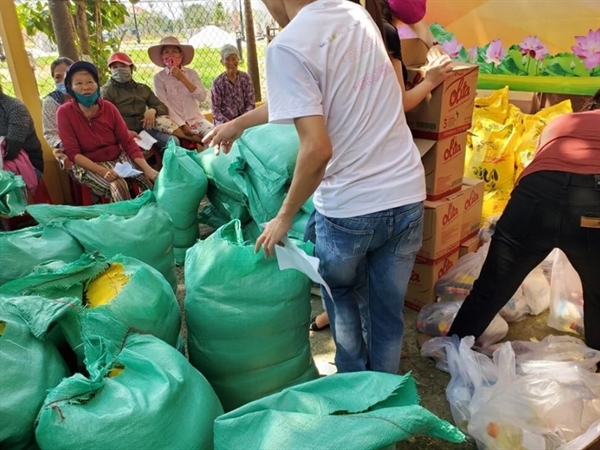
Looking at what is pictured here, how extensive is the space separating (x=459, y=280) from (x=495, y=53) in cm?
245

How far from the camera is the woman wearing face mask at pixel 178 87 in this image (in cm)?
420

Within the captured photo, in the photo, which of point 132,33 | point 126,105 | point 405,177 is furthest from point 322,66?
point 132,33

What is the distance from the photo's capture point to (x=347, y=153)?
1277mm

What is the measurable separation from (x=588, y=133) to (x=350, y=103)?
2.80 feet

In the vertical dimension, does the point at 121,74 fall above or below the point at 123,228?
above

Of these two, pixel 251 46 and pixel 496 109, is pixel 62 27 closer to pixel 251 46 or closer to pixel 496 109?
pixel 251 46

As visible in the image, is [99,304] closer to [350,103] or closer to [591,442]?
[350,103]

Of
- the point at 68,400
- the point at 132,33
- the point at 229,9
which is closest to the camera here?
the point at 68,400

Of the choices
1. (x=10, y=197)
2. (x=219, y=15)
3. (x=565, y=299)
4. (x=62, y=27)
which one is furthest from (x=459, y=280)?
(x=219, y=15)

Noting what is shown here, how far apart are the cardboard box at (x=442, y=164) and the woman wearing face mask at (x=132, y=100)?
225 centimetres

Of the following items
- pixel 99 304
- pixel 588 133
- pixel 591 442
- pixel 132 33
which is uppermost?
pixel 132 33

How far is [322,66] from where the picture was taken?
1153 mm

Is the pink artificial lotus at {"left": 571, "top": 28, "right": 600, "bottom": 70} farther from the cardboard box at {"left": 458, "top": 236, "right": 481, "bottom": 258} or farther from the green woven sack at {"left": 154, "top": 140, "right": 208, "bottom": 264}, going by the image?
the green woven sack at {"left": 154, "top": 140, "right": 208, "bottom": 264}

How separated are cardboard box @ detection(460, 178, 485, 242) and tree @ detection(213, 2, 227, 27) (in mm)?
4090
